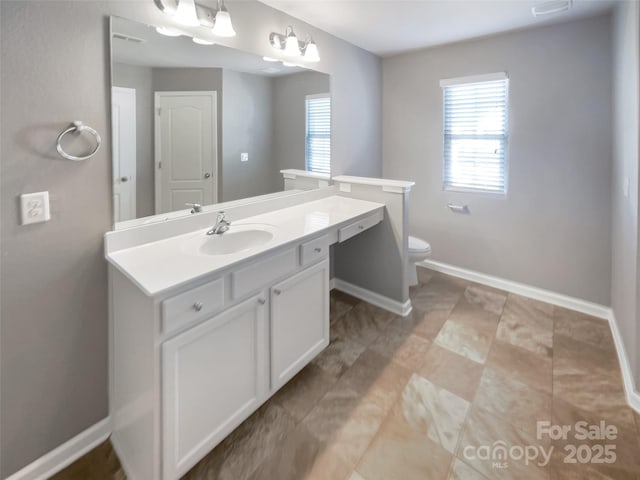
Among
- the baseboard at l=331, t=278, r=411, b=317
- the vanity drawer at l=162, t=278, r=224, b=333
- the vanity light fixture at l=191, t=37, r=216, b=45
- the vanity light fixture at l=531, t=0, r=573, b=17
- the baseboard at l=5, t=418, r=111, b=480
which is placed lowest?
the baseboard at l=5, t=418, r=111, b=480

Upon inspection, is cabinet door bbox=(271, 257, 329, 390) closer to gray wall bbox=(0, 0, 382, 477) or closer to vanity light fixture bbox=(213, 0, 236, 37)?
gray wall bbox=(0, 0, 382, 477)

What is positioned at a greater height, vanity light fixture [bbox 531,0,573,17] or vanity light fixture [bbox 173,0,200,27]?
vanity light fixture [bbox 531,0,573,17]

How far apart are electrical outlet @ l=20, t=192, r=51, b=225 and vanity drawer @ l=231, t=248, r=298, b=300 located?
77 cm

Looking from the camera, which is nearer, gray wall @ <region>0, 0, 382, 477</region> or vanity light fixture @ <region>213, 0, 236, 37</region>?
gray wall @ <region>0, 0, 382, 477</region>

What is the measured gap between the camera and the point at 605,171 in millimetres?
2564

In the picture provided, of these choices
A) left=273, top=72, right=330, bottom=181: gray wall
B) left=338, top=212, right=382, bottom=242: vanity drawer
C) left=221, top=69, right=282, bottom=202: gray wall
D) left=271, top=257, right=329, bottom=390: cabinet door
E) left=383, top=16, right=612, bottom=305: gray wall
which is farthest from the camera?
left=383, top=16, right=612, bottom=305: gray wall

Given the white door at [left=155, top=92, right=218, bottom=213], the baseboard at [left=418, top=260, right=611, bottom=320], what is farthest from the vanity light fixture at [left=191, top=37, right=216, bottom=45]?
the baseboard at [left=418, top=260, right=611, bottom=320]

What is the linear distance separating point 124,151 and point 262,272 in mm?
868

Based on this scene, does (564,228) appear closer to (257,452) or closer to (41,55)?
(257,452)

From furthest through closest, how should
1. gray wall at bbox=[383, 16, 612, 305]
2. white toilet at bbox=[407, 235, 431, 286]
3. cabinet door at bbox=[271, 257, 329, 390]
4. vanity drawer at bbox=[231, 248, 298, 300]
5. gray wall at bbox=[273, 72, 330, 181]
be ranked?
white toilet at bbox=[407, 235, 431, 286] < gray wall at bbox=[383, 16, 612, 305] < gray wall at bbox=[273, 72, 330, 181] < cabinet door at bbox=[271, 257, 329, 390] < vanity drawer at bbox=[231, 248, 298, 300]

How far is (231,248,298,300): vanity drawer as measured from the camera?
147cm

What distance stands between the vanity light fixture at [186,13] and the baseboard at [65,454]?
6.51 feet

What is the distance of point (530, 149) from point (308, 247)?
7.38 feet

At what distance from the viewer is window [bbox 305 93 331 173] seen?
2.68 m
